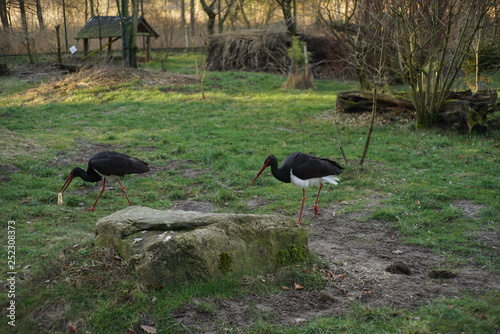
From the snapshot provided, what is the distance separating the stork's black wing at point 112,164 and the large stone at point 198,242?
2597 millimetres

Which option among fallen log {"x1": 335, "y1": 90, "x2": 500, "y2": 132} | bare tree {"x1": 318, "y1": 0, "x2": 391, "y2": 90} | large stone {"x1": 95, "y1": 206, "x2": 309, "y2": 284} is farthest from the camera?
fallen log {"x1": 335, "y1": 90, "x2": 500, "y2": 132}

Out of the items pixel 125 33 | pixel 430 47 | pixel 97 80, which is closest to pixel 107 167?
pixel 430 47

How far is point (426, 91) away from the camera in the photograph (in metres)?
14.4

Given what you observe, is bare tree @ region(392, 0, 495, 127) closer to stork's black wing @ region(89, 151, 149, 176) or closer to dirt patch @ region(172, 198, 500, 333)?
dirt patch @ region(172, 198, 500, 333)

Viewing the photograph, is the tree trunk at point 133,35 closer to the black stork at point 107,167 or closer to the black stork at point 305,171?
the black stork at point 107,167

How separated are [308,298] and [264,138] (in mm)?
9006

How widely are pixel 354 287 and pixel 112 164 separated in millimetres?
5043

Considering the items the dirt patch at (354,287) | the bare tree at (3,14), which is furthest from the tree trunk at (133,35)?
the dirt patch at (354,287)

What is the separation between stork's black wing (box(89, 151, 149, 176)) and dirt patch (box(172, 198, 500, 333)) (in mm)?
3651

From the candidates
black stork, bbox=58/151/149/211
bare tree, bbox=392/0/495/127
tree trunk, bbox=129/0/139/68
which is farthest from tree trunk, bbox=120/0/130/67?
black stork, bbox=58/151/149/211

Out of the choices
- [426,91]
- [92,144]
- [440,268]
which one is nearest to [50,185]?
[92,144]

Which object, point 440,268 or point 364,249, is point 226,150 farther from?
point 440,268

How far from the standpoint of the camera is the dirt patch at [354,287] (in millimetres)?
5156

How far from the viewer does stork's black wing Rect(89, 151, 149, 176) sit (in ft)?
29.3
